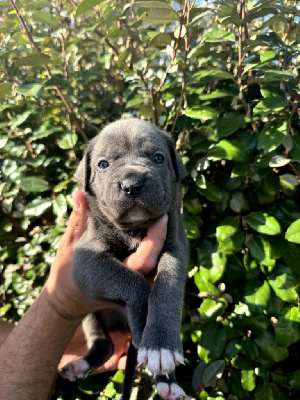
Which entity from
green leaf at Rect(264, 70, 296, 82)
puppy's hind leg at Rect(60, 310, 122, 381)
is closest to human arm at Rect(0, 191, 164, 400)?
puppy's hind leg at Rect(60, 310, 122, 381)

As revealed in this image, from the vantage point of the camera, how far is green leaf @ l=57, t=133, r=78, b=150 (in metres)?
2.93

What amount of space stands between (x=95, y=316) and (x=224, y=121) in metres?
1.67

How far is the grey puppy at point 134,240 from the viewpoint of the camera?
184cm

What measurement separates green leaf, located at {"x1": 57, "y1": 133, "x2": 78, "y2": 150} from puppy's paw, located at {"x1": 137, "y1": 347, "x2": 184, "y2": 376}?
1.72 meters

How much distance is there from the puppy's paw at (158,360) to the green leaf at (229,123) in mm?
1396

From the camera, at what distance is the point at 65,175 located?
3.16m

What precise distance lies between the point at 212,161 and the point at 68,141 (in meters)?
1.10

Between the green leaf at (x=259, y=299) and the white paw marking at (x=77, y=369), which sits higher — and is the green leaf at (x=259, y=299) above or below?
above

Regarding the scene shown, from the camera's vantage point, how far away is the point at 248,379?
2.55 meters

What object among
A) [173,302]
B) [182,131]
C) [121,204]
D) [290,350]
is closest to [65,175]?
[182,131]

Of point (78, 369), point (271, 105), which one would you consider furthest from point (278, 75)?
point (78, 369)

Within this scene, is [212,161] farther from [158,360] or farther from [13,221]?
[13,221]

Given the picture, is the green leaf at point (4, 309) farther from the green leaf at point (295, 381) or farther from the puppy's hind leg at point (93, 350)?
the green leaf at point (295, 381)

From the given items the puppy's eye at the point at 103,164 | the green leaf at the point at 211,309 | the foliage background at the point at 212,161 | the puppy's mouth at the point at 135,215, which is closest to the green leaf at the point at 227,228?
the foliage background at the point at 212,161
